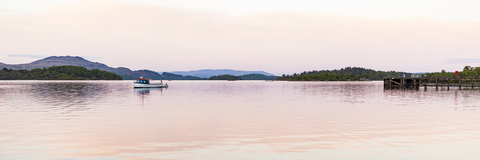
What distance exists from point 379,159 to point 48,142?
1544 cm

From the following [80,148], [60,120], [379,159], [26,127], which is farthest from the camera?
[60,120]

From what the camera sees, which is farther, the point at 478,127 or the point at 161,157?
the point at 478,127

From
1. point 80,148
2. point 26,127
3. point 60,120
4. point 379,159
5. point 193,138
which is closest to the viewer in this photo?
point 379,159

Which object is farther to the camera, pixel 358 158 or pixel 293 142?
pixel 293 142

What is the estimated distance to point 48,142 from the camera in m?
16.9

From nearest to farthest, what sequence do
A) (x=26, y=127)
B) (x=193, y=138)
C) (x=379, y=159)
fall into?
1. (x=379, y=159)
2. (x=193, y=138)
3. (x=26, y=127)

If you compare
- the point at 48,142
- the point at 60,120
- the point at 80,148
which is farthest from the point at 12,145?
the point at 60,120

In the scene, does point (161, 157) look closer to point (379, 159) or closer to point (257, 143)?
point (257, 143)

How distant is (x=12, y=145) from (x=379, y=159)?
1645 cm

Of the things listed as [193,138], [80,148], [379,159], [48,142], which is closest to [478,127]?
[379,159]

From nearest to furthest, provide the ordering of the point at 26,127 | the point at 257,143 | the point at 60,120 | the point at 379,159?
the point at 379,159 → the point at 257,143 → the point at 26,127 → the point at 60,120

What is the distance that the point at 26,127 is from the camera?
22.2 m

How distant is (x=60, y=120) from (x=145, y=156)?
1550 centimetres

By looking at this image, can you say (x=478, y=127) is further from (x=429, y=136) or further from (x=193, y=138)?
(x=193, y=138)
